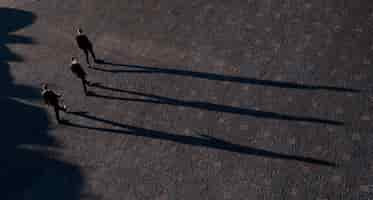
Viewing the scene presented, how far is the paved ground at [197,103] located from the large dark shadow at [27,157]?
4 cm

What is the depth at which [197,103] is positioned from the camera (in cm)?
1512

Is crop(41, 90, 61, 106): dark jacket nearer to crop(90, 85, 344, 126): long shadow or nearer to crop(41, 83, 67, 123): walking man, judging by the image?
crop(41, 83, 67, 123): walking man

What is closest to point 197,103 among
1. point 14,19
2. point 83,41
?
point 83,41

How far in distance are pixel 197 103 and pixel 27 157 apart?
5.74 meters

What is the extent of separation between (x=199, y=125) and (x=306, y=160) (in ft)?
11.5

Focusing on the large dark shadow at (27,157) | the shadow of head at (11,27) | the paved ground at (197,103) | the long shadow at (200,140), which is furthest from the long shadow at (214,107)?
the shadow of head at (11,27)

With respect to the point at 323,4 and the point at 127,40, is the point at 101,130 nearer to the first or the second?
the point at 127,40

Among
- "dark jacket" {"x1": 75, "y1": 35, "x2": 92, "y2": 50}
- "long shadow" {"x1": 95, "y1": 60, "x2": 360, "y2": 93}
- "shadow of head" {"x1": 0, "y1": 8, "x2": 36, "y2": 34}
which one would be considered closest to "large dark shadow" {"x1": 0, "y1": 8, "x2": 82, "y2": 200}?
"dark jacket" {"x1": 75, "y1": 35, "x2": 92, "y2": 50}

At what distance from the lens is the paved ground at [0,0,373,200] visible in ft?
42.5

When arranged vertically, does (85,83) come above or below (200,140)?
above

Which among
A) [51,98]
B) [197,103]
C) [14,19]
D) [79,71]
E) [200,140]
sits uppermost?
[14,19]

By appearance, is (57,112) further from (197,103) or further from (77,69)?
(197,103)

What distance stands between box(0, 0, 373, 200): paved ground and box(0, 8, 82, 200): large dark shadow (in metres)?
0.04

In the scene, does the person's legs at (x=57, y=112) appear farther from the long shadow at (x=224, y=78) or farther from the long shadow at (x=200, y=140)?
the long shadow at (x=224, y=78)
